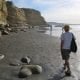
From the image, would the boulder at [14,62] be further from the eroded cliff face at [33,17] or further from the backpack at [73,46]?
the eroded cliff face at [33,17]

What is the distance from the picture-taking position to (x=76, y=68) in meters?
12.1

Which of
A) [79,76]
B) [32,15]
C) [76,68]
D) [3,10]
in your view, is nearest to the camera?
[79,76]

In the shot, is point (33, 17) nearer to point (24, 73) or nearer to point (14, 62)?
point (14, 62)

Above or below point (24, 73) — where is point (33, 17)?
below

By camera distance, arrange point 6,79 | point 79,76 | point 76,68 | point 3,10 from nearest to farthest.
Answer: point 6,79
point 79,76
point 76,68
point 3,10

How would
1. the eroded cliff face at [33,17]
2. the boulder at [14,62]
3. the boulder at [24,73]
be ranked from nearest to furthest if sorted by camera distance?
the boulder at [24,73]
the boulder at [14,62]
the eroded cliff face at [33,17]

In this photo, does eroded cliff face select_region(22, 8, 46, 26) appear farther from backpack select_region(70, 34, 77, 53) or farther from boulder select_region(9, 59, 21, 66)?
backpack select_region(70, 34, 77, 53)

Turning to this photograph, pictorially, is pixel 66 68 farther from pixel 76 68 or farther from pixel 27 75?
pixel 27 75

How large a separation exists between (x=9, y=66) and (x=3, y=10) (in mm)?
41042

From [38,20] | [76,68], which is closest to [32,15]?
[38,20]

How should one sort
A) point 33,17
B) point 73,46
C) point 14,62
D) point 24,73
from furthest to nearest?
1. point 33,17
2. point 14,62
3. point 73,46
4. point 24,73

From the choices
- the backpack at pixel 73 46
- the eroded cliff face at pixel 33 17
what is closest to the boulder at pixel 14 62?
the backpack at pixel 73 46

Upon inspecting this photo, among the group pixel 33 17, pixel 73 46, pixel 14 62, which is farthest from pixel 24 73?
pixel 33 17

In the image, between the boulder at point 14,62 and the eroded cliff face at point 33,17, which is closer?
Result: the boulder at point 14,62
